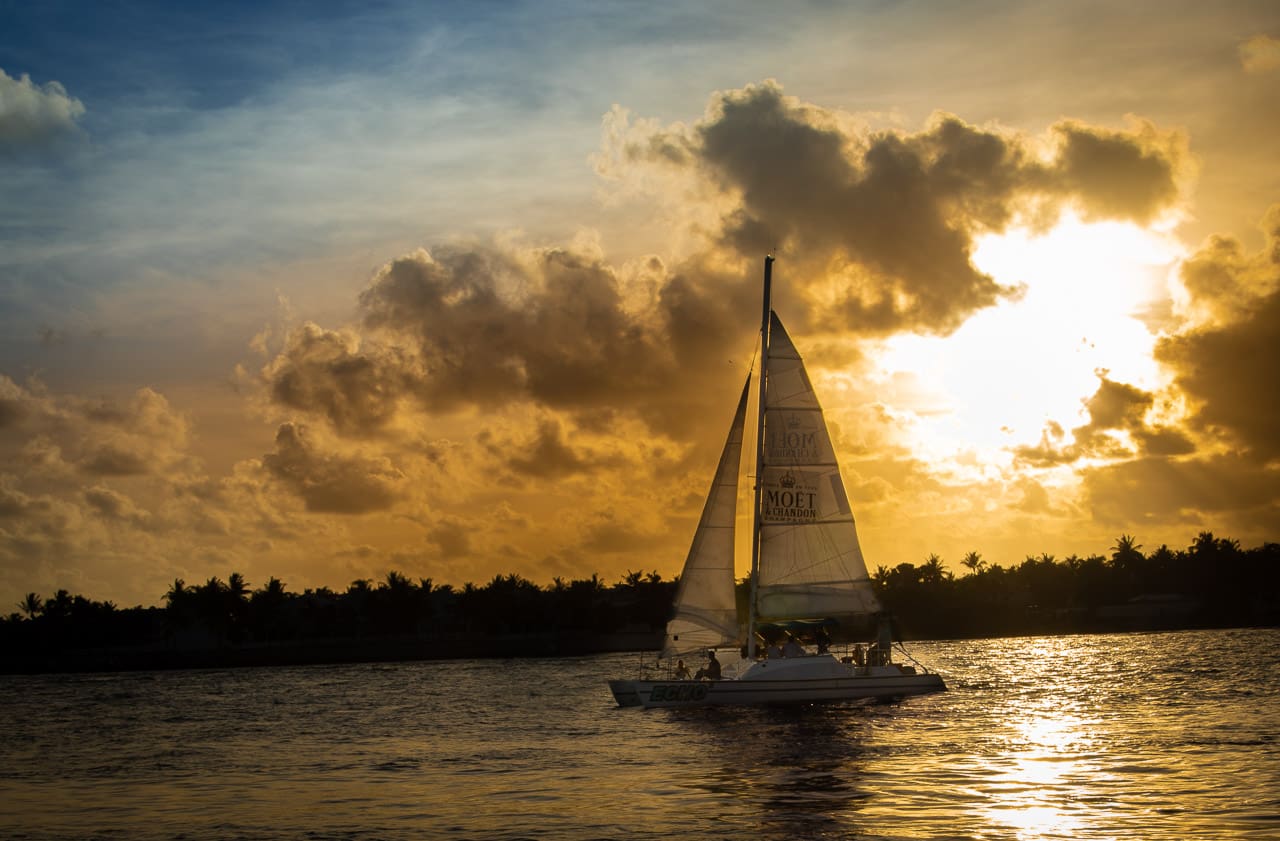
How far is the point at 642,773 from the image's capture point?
43.4 metres

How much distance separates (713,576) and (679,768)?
52.7 feet

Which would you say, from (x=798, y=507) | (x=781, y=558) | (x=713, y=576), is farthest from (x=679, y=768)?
(x=798, y=507)

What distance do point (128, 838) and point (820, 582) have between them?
32898 mm

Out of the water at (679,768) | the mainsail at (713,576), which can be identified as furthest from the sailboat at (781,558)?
the water at (679,768)

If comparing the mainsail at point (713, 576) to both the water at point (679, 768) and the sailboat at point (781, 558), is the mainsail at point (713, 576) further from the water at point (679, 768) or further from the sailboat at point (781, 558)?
the water at point (679, 768)

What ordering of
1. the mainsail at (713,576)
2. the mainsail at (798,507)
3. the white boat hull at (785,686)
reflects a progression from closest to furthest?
the white boat hull at (785,686) → the mainsail at (713,576) → the mainsail at (798,507)

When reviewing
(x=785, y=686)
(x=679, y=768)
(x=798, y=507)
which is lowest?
(x=679, y=768)

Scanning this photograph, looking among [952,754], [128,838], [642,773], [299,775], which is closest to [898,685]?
[952,754]

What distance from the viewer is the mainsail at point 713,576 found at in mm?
58812

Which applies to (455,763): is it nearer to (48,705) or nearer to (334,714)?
(334,714)

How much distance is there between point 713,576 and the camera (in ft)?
195

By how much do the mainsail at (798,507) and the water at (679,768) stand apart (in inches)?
191

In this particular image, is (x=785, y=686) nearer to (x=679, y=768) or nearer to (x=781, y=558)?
(x=781, y=558)

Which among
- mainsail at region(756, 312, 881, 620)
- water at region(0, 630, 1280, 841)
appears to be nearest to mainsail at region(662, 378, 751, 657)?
mainsail at region(756, 312, 881, 620)
